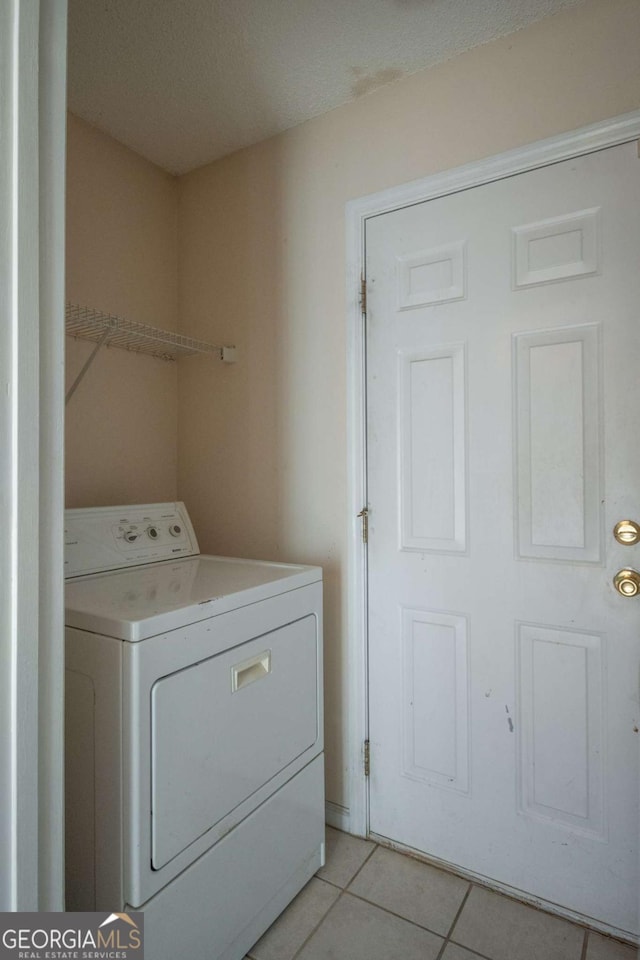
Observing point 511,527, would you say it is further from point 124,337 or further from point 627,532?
point 124,337

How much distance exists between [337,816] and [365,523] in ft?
3.43

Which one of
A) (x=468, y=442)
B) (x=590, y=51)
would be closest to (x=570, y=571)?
(x=468, y=442)

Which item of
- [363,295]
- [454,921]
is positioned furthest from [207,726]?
[363,295]

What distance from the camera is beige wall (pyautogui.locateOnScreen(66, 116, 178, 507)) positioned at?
1870 mm

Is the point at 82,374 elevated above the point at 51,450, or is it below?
above

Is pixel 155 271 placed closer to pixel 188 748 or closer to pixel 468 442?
pixel 468 442

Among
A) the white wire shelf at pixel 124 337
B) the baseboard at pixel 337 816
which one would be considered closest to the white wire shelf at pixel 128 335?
the white wire shelf at pixel 124 337

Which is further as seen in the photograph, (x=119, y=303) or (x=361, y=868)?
(x=119, y=303)

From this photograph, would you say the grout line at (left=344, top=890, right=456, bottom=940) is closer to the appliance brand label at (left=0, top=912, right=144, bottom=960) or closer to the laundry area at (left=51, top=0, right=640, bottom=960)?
the laundry area at (left=51, top=0, right=640, bottom=960)

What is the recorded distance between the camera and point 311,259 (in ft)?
6.22

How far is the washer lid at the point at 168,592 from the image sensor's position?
1.08 m

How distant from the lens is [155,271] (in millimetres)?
2182

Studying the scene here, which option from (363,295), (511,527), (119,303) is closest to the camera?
(511,527)

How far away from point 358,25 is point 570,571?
1668mm
